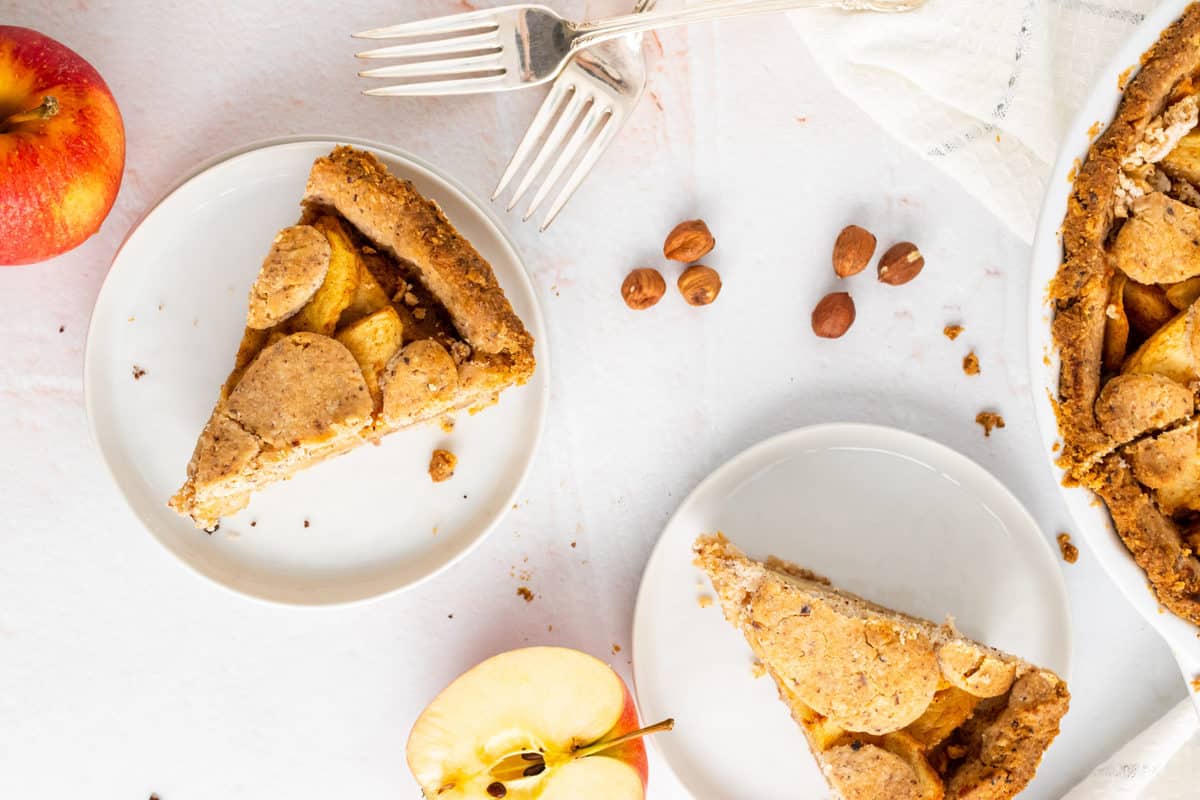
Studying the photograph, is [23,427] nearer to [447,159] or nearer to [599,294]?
[447,159]

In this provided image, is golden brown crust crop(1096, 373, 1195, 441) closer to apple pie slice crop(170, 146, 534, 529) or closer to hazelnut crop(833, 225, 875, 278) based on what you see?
hazelnut crop(833, 225, 875, 278)

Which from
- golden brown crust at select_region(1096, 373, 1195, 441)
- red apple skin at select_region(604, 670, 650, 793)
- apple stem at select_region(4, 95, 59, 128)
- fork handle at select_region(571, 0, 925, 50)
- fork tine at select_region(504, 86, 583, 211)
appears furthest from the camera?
red apple skin at select_region(604, 670, 650, 793)

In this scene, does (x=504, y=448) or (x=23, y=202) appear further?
(x=504, y=448)

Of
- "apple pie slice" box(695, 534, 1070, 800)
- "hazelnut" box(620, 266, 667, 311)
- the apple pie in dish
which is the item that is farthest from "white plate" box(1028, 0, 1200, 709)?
"hazelnut" box(620, 266, 667, 311)

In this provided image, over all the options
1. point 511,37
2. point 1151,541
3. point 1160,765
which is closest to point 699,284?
point 511,37

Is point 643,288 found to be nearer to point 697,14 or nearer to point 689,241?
point 689,241

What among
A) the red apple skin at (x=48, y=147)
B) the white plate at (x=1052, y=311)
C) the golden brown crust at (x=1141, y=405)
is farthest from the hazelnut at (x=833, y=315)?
the red apple skin at (x=48, y=147)

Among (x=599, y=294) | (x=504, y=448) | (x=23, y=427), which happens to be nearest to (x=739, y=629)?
(x=504, y=448)
